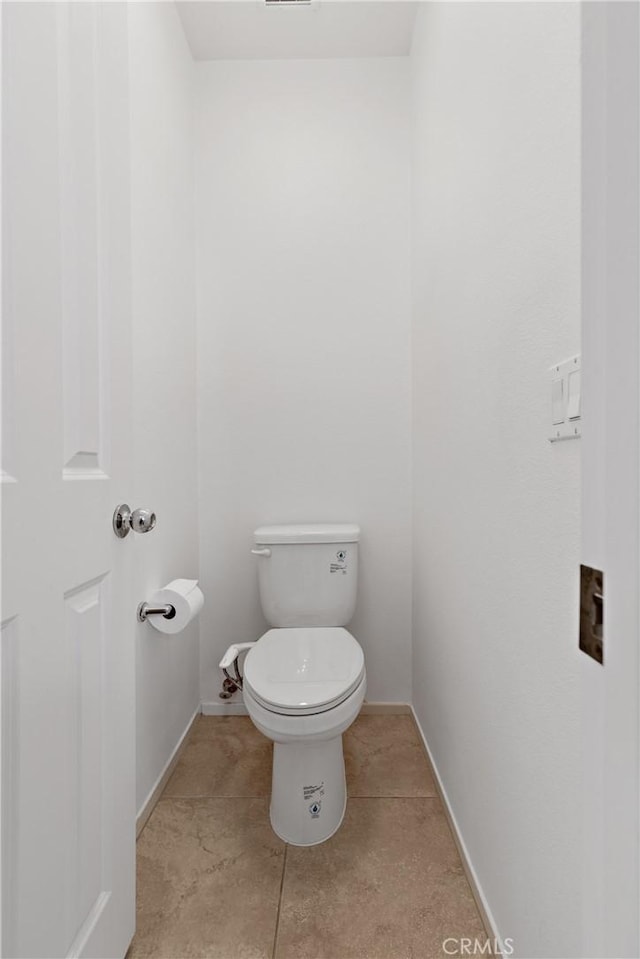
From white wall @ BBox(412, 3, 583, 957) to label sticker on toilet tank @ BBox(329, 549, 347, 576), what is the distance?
39 cm

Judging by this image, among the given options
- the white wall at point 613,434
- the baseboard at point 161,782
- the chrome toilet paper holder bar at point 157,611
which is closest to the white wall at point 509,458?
the white wall at point 613,434

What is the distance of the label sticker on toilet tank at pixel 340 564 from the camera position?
181cm

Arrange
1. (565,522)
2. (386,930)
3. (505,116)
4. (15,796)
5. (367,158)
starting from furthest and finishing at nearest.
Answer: (367,158) < (386,930) < (505,116) < (565,522) < (15,796)

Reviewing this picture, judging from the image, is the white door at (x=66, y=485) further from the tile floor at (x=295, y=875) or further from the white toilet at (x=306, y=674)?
the white toilet at (x=306, y=674)

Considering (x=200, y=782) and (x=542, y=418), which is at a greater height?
(x=542, y=418)

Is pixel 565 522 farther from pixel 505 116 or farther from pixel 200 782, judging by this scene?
pixel 200 782

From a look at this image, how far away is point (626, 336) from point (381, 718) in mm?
1962

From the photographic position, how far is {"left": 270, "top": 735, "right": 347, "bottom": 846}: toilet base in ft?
4.30

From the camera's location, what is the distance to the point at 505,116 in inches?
36.6

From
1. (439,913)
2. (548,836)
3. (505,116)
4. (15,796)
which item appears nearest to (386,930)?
(439,913)

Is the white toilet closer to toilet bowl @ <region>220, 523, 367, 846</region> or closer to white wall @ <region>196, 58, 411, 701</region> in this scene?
toilet bowl @ <region>220, 523, 367, 846</region>

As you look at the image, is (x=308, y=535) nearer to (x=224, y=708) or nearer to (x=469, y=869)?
(x=224, y=708)

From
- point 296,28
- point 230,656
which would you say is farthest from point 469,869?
point 296,28

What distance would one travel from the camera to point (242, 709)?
1967 millimetres
